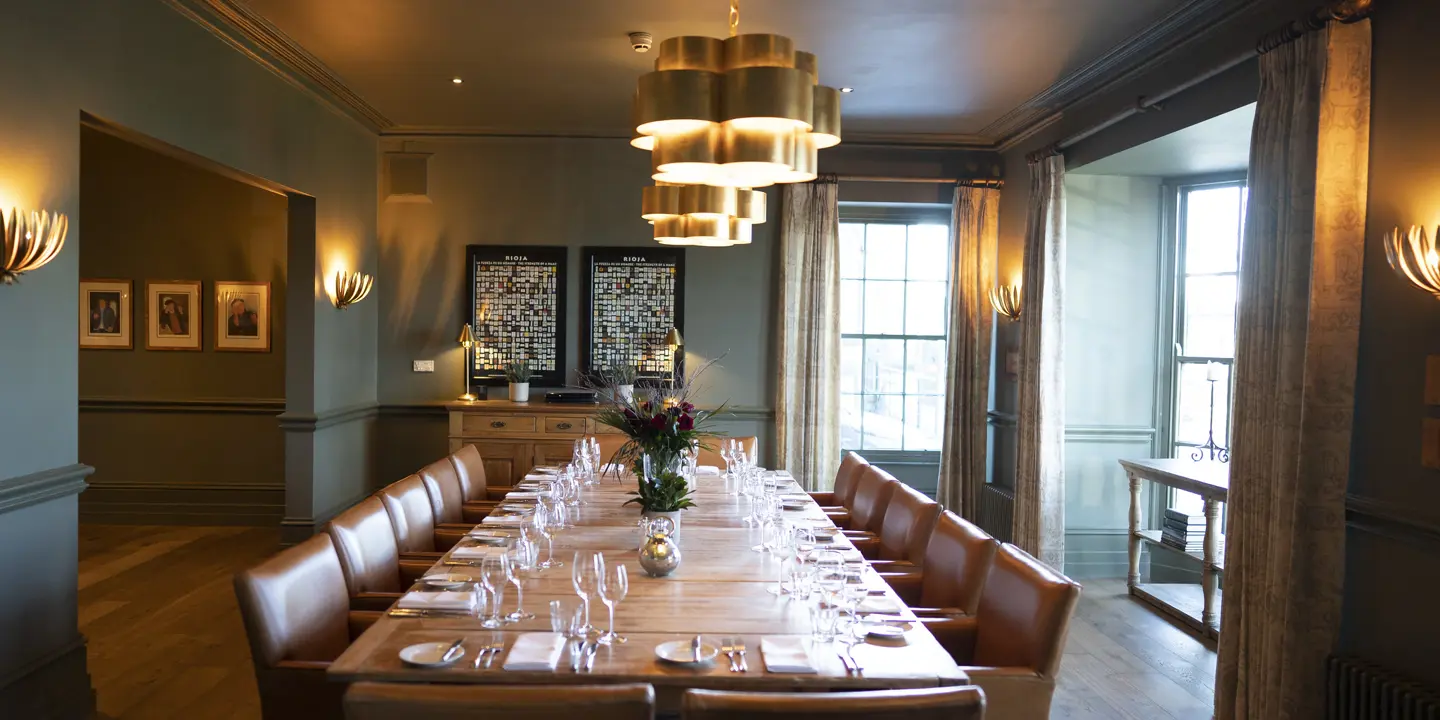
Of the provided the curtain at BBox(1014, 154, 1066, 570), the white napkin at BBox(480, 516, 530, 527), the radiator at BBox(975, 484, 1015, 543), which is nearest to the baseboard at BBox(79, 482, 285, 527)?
the white napkin at BBox(480, 516, 530, 527)

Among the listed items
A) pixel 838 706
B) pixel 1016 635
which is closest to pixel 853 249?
pixel 1016 635

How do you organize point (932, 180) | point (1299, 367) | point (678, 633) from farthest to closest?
point (932, 180) < point (1299, 367) < point (678, 633)

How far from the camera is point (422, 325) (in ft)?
24.6

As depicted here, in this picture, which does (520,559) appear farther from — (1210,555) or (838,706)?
(1210,555)

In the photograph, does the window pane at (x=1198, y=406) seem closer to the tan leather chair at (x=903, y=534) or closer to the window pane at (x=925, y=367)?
the window pane at (x=925, y=367)

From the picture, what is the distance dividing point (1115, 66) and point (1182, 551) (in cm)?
285

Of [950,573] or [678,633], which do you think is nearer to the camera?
[678,633]

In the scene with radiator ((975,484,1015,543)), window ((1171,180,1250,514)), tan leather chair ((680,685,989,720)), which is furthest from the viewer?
radiator ((975,484,1015,543))

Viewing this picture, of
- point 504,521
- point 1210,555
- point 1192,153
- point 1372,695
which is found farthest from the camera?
point 1192,153

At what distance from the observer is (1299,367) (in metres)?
3.50

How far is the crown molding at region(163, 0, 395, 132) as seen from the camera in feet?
15.0

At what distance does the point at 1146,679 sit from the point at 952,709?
3.23 m

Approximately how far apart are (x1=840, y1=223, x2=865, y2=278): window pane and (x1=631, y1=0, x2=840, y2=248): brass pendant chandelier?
501 cm

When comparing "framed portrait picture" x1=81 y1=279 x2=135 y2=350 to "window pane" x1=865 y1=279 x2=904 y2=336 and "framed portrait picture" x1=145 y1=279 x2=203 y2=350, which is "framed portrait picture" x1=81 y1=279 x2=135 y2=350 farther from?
"window pane" x1=865 y1=279 x2=904 y2=336
